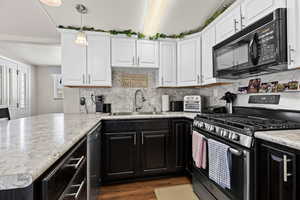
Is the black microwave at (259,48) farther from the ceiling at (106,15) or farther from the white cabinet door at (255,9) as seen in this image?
the ceiling at (106,15)

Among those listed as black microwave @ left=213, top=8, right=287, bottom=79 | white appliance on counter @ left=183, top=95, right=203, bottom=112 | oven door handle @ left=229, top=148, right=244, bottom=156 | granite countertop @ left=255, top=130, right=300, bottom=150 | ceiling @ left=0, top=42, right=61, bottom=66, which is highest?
ceiling @ left=0, top=42, right=61, bottom=66

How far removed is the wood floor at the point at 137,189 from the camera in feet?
6.64

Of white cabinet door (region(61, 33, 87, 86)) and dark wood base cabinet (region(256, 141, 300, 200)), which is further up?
white cabinet door (region(61, 33, 87, 86))

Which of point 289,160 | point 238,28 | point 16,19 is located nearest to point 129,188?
point 289,160

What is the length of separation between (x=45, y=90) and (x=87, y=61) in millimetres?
5452

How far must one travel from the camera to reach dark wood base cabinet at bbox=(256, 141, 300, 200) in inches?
37.7

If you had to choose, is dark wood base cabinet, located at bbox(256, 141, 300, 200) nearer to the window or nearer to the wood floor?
the wood floor

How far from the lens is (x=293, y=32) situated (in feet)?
4.20

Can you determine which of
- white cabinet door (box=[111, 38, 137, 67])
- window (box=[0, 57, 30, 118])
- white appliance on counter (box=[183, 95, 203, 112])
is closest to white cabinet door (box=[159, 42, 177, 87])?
white appliance on counter (box=[183, 95, 203, 112])

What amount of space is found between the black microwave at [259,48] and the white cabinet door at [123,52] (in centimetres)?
143

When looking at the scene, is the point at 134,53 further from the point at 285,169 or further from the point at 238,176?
the point at 285,169

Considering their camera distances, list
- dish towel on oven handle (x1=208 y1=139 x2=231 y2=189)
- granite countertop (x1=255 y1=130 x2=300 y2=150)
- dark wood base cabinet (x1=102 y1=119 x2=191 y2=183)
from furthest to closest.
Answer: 1. dark wood base cabinet (x1=102 y1=119 x2=191 y2=183)
2. dish towel on oven handle (x1=208 y1=139 x2=231 y2=189)
3. granite countertop (x1=255 y1=130 x2=300 y2=150)

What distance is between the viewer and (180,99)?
3244 mm

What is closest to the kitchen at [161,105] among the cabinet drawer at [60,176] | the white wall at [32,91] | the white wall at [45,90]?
the cabinet drawer at [60,176]
